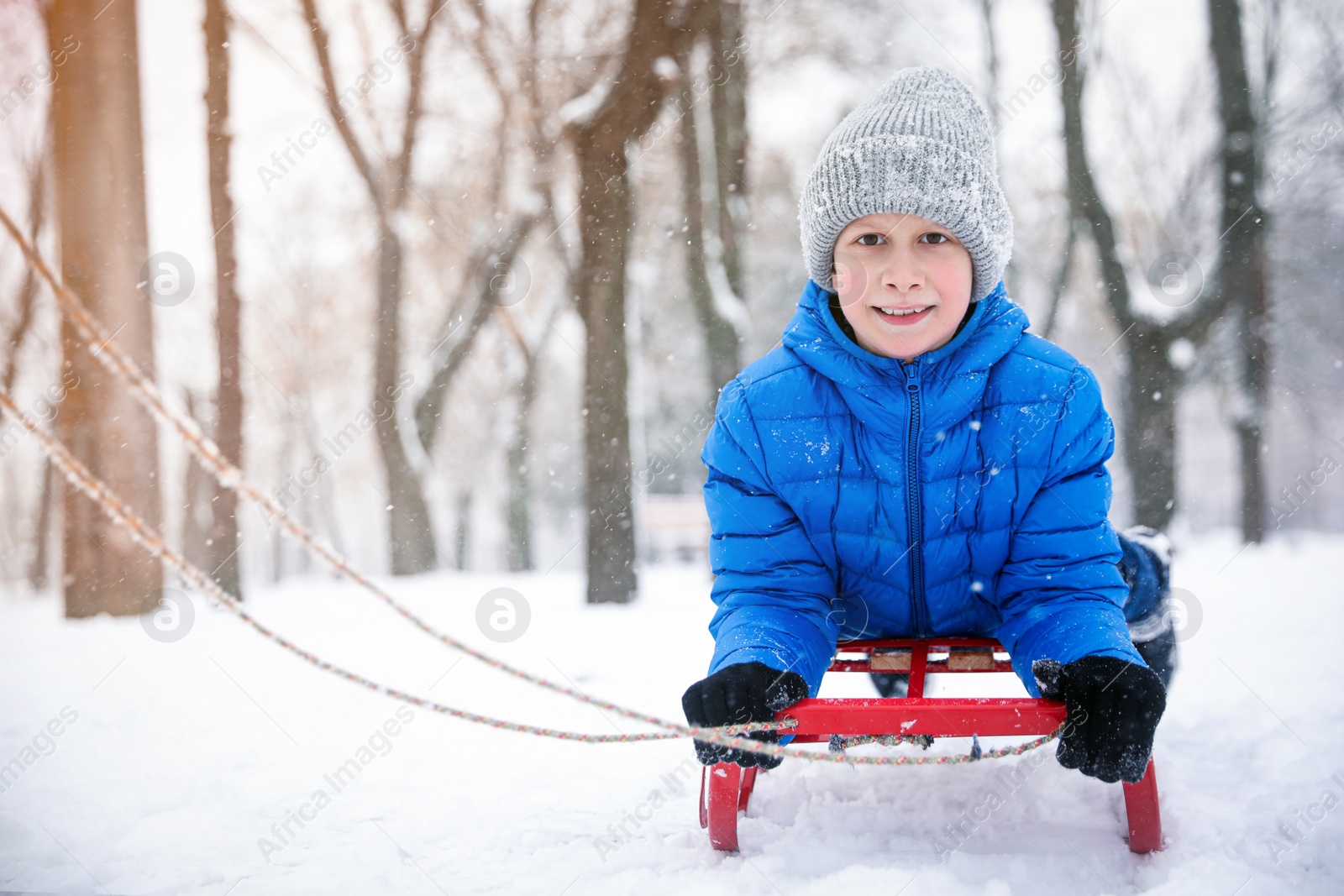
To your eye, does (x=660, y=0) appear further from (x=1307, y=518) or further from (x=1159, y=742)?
(x=1307, y=518)

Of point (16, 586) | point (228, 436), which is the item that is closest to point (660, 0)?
point (228, 436)

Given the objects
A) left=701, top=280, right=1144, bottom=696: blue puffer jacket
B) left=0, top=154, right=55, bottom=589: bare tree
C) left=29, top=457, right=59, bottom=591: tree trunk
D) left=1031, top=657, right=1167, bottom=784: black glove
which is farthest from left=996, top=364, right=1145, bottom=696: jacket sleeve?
left=29, top=457, right=59, bottom=591: tree trunk

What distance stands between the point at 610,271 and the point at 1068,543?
3429mm

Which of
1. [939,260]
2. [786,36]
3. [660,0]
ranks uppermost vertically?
[786,36]

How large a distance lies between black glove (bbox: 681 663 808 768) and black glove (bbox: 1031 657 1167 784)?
19.1 inches

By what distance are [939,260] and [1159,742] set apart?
56.0 inches

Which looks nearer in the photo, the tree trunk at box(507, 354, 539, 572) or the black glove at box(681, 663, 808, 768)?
the black glove at box(681, 663, 808, 768)

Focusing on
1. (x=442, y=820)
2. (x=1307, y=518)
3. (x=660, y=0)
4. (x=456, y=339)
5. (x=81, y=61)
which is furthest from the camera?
(x=1307, y=518)

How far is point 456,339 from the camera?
8.72 m

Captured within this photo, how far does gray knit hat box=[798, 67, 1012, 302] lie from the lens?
1704 millimetres

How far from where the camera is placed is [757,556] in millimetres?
1817

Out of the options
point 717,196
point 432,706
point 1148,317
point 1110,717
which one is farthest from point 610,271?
point 1110,717

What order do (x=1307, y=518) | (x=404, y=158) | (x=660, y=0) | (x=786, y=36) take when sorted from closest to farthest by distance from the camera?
(x=660, y=0), (x=786, y=36), (x=404, y=158), (x=1307, y=518)

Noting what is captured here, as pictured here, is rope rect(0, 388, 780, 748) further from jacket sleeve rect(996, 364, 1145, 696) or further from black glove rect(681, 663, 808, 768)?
jacket sleeve rect(996, 364, 1145, 696)
